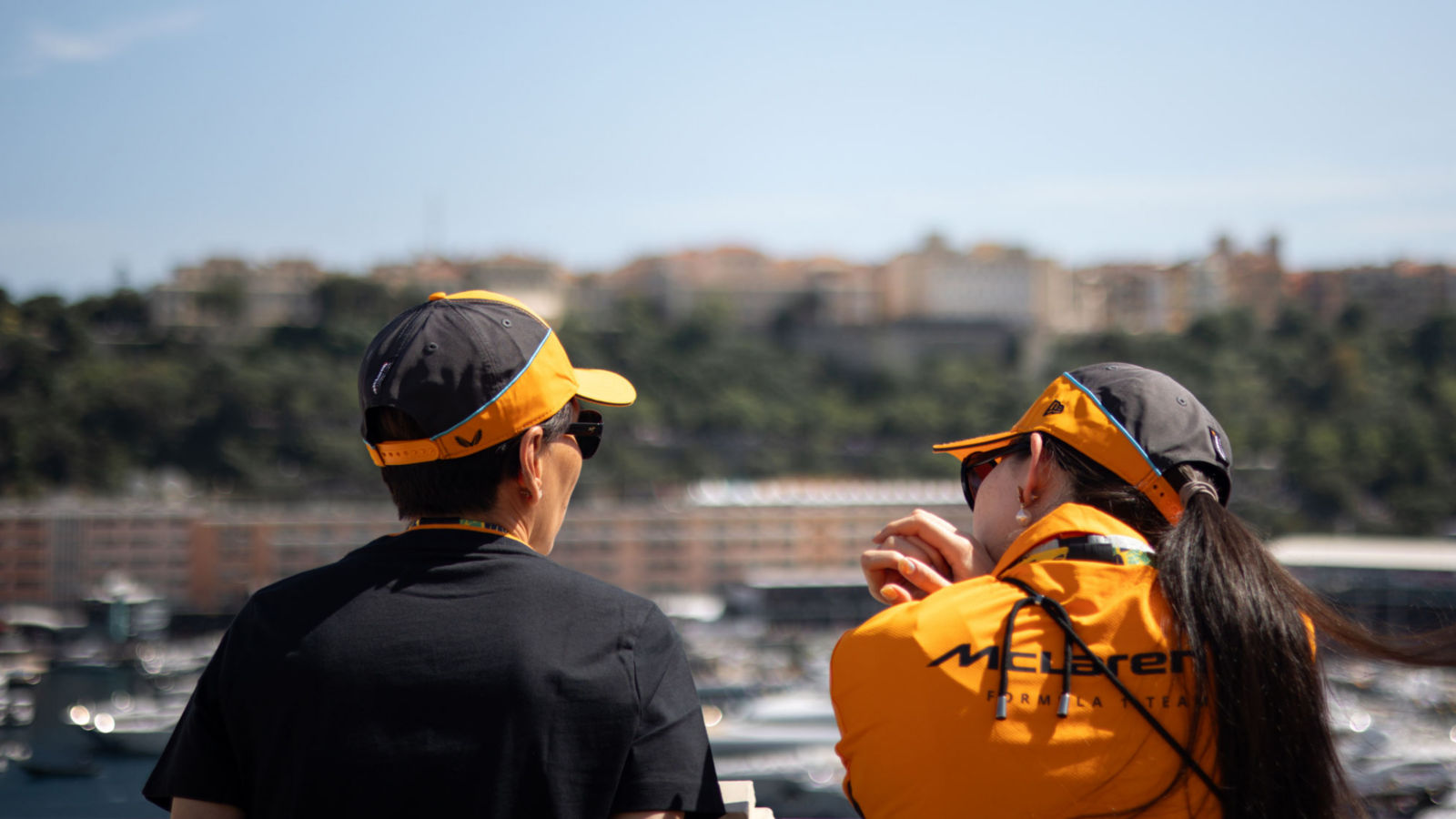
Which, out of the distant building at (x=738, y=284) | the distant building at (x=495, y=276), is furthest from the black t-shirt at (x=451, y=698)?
the distant building at (x=738, y=284)

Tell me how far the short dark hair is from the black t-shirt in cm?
4

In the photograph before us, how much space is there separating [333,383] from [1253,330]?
72.1 feet

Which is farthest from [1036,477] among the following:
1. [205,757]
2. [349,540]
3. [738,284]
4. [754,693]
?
[738,284]

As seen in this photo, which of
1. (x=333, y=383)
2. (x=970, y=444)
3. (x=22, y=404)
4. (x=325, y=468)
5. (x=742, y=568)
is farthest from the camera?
(x=333, y=383)

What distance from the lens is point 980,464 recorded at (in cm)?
85

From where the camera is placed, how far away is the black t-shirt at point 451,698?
690 millimetres

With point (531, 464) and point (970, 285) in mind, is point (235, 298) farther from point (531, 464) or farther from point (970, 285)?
point (531, 464)

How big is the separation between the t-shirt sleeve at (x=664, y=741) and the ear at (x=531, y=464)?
11 centimetres

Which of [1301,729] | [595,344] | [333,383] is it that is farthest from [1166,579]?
[595,344]

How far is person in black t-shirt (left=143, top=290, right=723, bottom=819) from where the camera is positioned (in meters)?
0.69

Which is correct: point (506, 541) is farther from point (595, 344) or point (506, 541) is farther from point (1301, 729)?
point (595, 344)

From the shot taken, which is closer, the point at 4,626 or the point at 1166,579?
the point at 1166,579

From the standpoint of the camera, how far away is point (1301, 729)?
2.28 feet

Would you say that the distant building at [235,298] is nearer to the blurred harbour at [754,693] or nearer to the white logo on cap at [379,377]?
the blurred harbour at [754,693]
